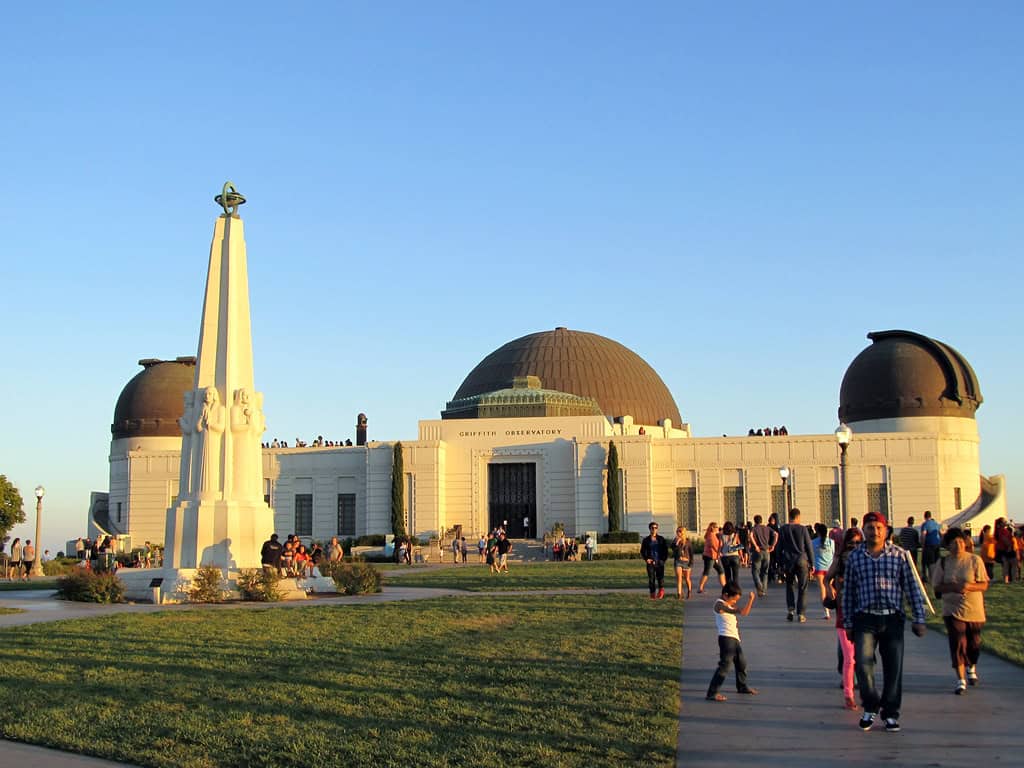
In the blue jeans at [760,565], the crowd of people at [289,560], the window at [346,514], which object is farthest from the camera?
the window at [346,514]

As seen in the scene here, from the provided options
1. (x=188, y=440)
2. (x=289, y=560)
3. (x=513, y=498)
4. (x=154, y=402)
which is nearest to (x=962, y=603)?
(x=289, y=560)

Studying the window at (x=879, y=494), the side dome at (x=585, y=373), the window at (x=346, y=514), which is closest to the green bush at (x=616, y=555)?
the window at (x=879, y=494)

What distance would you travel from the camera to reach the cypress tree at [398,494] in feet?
171

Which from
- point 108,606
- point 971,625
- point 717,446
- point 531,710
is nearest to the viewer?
point 531,710

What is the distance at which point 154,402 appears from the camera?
64062 millimetres

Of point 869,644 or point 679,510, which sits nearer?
point 869,644

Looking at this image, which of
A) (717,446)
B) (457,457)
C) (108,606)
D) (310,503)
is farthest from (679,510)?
Answer: (108,606)

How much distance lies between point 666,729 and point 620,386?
57524 mm

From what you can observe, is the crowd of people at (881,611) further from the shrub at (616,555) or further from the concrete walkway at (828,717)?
the shrub at (616,555)

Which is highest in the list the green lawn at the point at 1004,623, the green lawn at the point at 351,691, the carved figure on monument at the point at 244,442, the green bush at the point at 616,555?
the carved figure on monument at the point at 244,442

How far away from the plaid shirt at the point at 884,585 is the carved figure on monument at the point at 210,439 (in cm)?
1732

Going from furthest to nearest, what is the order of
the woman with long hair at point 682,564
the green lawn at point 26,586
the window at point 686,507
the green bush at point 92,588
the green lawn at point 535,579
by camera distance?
the window at point 686,507, the green lawn at point 26,586, the green lawn at point 535,579, the green bush at point 92,588, the woman with long hair at point 682,564

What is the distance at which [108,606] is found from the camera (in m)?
21.4

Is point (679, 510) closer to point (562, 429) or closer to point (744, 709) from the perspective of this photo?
point (562, 429)
